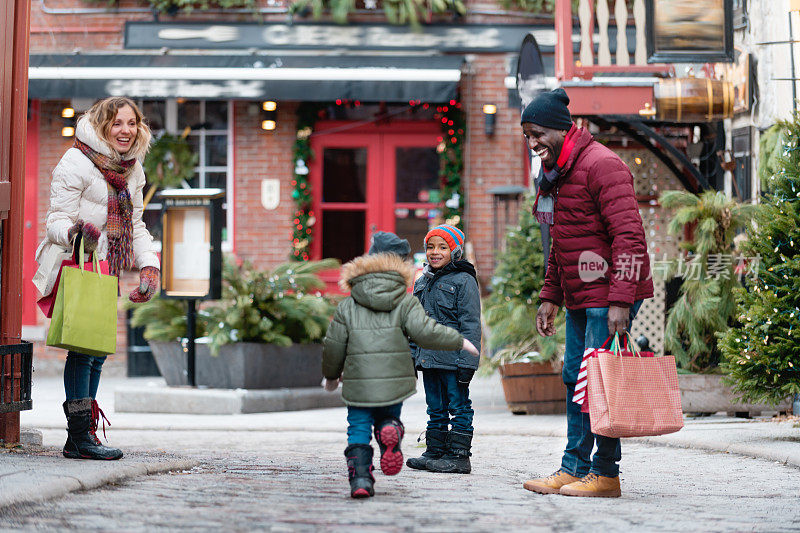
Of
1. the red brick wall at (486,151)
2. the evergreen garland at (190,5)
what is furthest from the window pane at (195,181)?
the red brick wall at (486,151)

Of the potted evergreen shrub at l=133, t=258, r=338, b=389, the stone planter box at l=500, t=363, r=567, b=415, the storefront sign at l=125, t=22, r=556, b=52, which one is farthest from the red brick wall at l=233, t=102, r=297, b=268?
the stone planter box at l=500, t=363, r=567, b=415

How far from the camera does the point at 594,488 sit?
5012mm

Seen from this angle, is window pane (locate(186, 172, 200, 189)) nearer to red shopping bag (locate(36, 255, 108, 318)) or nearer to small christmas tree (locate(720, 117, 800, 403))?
small christmas tree (locate(720, 117, 800, 403))

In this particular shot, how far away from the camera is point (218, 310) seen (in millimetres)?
10414

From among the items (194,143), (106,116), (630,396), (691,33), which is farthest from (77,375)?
(194,143)

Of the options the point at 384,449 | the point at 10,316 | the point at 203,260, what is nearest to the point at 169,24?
the point at 203,260

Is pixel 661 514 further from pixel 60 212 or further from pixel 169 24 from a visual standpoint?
pixel 169 24

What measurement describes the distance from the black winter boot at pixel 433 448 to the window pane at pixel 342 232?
27.2 ft

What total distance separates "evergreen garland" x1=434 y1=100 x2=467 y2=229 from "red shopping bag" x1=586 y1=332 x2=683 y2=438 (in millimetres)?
9185

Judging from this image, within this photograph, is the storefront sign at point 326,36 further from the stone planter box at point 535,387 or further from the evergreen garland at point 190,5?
the stone planter box at point 535,387

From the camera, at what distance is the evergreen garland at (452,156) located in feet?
46.1

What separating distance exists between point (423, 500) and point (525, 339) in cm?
469

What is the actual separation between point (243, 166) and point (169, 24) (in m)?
1.88

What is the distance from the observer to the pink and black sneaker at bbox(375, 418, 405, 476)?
16.2ft
